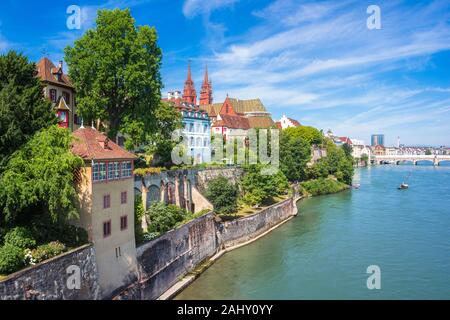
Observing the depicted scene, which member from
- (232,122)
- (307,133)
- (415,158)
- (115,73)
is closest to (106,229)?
(115,73)

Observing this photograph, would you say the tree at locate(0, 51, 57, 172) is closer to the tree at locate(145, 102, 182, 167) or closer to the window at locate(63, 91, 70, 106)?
the window at locate(63, 91, 70, 106)

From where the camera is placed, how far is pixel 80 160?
19.7 m

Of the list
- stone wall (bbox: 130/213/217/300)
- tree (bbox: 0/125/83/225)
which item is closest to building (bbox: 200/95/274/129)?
stone wall (bbox: 130/213/217/300)

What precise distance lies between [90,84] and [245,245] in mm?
19802

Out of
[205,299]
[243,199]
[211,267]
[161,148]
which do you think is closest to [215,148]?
[243,199]

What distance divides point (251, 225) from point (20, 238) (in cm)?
2597

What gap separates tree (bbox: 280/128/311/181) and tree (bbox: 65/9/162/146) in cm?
3785

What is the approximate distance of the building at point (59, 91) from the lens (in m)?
31.6

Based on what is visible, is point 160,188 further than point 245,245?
No

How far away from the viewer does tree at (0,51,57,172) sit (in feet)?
62.8

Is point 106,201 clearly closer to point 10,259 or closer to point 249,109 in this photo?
point 10,259

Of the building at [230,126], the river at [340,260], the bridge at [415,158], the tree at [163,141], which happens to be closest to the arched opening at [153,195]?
the tree at [163,141]

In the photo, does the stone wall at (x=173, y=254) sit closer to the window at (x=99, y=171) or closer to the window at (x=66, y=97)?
the window at (x=99, y=171)
